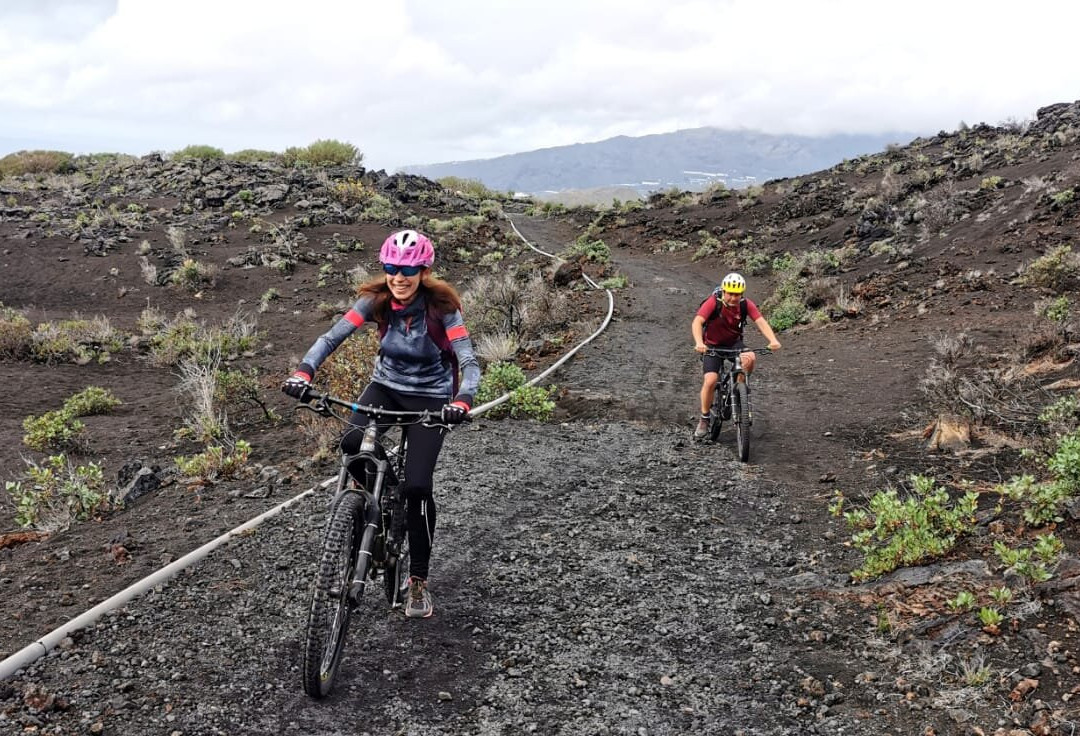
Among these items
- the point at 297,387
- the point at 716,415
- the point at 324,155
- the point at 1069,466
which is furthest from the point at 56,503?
the point at 324,155

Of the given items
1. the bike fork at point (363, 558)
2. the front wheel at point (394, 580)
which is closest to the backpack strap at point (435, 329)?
the bike fork at point (363, 558)

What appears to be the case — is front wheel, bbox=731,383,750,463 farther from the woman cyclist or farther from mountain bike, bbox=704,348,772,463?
the woman cyclist

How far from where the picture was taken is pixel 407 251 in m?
4.27

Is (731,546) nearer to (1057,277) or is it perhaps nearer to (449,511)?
(449,511)

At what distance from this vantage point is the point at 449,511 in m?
6.63

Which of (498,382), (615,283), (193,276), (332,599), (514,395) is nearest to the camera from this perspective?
(332,599)

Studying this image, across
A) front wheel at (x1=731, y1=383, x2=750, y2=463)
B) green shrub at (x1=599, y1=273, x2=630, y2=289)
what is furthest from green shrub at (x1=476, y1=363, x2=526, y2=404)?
green shrub at (x1=599, y1=273, x2=630, y2=289)

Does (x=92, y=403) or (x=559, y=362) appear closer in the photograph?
(x=92, y=403)

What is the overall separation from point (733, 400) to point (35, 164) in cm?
4728

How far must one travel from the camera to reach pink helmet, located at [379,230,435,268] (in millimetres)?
4253

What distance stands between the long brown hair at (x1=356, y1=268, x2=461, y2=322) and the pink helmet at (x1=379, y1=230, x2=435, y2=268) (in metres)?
0.12

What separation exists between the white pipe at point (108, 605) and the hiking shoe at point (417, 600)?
70.9 inches

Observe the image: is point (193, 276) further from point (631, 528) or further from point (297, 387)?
point (297, 387)

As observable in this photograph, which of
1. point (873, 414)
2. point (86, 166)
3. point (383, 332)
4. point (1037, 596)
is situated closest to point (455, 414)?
point (383, 332)
